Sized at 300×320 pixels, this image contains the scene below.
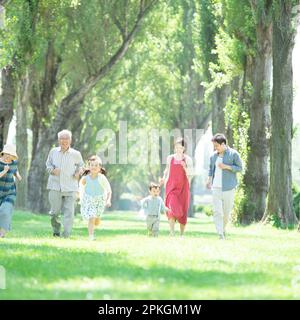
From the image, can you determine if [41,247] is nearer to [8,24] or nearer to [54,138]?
[8,24]

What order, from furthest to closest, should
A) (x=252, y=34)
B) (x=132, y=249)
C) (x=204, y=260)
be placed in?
(x=252, y=34) → (x=132, y=249) → (x=204, y=260)

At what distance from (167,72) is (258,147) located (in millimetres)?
26030

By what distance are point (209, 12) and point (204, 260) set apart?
23.0m

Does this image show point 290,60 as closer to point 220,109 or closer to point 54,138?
point 220,109

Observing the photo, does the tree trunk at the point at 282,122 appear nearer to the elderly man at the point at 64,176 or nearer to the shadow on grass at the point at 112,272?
the elderly man at the point at 64,176

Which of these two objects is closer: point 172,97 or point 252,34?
point 252,34

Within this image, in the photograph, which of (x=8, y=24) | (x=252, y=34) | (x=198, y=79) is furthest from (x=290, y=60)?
(x=198, y=79)

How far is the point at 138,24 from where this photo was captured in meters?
34.6

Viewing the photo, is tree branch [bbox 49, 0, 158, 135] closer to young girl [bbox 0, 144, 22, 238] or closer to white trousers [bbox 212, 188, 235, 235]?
white trousers [bbox 212, 188, 235, 235]

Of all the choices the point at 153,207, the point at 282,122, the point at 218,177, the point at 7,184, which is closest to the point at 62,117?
the point at 282,122

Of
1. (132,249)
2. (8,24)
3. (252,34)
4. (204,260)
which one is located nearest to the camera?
(204,260)
